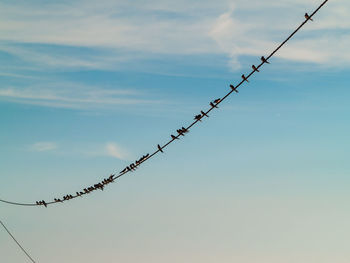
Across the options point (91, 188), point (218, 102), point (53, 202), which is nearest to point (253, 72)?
point (218, 102)

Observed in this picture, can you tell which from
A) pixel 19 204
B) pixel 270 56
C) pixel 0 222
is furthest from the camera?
pixel 0 222

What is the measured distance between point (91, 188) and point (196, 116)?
9138 mm

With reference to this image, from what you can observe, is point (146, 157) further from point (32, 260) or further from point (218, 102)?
point (32, 260)

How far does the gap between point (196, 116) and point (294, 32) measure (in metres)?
5.36

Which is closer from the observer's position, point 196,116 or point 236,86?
point 236,86

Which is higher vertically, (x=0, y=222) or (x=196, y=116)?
(x=0, y=222)

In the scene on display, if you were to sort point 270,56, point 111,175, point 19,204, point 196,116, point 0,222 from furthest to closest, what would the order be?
point 0,222, point 19,204, point 111,175, point 196,116, point 270,56

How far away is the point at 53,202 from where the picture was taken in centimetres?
2598

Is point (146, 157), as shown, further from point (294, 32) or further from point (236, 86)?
point (294, 32)

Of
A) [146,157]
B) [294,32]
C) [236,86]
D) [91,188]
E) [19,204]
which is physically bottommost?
[294,32]

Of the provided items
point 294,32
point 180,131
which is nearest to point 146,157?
point 180,131

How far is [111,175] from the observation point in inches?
860

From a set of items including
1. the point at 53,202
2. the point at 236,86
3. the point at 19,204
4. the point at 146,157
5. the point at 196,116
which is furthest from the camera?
the point at 19,204

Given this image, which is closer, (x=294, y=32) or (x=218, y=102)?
(x=294, y=32)
